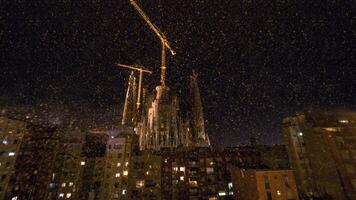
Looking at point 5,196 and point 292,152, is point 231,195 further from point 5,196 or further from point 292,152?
point 5,196

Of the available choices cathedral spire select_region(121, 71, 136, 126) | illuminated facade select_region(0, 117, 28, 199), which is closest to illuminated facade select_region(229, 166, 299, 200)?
illuminated facade select_region(0, 117, 28, 199)

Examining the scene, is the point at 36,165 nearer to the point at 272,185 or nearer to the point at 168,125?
the point at 168,125

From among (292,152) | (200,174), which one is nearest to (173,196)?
(200,174)

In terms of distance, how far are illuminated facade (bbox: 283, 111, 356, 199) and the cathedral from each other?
41446mm

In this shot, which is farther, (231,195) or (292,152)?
(231,195)

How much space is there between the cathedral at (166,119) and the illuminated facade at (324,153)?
4145 centimetres

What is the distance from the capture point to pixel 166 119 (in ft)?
316

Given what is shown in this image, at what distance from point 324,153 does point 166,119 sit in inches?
2591

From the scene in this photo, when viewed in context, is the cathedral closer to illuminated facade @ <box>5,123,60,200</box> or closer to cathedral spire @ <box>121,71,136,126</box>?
→ cathedral spire @ <box>121,71,136,126</box>

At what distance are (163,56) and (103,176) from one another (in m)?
90.8

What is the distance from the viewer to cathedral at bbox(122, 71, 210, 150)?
9288 centimetres

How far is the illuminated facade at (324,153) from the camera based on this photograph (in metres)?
40.4

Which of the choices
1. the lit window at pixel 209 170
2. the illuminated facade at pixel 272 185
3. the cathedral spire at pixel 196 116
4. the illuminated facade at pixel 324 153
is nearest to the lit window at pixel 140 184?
the lit window at pixel 209 170

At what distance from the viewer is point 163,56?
131 meters
